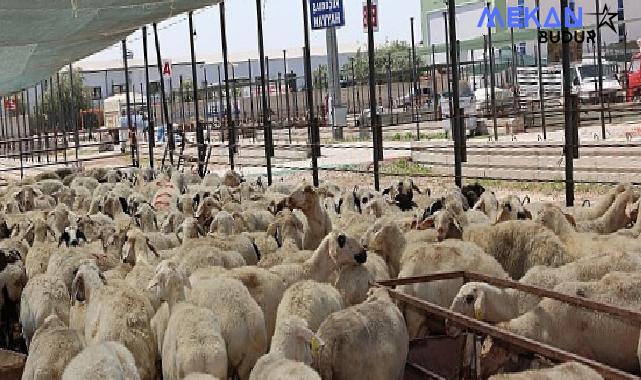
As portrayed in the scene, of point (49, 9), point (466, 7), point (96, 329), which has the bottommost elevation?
point (96, 329)

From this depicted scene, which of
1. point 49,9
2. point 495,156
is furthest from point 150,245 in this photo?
point 495,156

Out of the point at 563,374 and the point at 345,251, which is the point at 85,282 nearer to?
the point at 345,251

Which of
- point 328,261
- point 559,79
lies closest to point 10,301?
point 328,261

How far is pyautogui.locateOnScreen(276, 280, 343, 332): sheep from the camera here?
22.3 ft

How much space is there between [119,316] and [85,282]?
99cm

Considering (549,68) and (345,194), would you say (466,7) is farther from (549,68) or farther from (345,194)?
(345,194)

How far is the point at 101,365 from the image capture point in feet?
18.6

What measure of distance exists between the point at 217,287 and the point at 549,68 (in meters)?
37.7

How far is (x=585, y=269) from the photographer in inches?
281

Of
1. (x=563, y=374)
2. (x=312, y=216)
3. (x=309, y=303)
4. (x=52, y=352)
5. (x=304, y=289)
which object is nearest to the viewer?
(x=563, y=374)

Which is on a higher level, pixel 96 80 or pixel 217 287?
pixel 96 80

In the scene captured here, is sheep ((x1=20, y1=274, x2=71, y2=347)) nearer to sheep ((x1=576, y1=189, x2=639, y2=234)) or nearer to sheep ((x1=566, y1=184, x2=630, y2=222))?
sheep ((x1=576, y1=189, x2=639, y2=234))

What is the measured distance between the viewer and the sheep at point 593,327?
6219 millimetres

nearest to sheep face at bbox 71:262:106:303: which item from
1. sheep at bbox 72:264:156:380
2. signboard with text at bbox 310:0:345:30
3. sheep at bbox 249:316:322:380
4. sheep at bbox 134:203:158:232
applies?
sheep at bbox 72:264:156:380
